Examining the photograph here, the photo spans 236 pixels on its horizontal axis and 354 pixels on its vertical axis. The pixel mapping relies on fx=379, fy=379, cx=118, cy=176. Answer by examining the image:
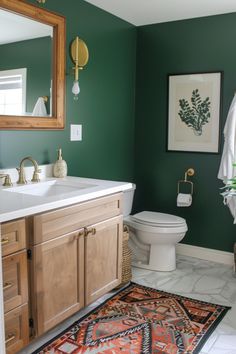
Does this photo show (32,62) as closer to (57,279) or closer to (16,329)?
(57,279)

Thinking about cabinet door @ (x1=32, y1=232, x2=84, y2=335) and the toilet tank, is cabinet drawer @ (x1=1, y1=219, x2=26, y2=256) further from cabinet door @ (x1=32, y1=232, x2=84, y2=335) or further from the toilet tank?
the toilet tank

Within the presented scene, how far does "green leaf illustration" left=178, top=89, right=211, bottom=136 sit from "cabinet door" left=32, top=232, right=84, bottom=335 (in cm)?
182

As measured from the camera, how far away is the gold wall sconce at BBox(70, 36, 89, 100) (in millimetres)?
2910

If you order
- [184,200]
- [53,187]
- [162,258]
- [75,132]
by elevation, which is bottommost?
[162,258]

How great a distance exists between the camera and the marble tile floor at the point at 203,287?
222 cm

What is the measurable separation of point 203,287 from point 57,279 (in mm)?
1377

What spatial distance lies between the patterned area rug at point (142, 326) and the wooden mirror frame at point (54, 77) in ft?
4.40

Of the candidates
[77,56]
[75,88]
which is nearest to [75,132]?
[75,88]

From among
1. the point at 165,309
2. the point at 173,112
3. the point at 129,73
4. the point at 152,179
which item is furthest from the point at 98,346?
the point at 129,73

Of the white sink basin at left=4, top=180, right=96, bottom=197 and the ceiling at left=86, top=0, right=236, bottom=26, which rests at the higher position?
the ceiling at left=86, top=0, right=236, bottom=26

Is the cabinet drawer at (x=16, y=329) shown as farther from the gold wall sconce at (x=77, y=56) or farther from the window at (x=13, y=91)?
the gold wall sconce at (x=77, y=56)

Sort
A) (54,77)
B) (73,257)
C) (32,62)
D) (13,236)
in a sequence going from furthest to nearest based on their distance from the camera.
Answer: (54,77) < (32,62) < (73,257) < (13,236)

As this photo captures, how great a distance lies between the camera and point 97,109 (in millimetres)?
3307

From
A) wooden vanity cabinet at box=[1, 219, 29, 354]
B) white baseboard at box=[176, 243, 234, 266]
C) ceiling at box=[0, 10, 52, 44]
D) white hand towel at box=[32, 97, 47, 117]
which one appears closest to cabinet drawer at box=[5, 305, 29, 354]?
wooden vanity cabinet at box=[1, 219, 29, 354]
